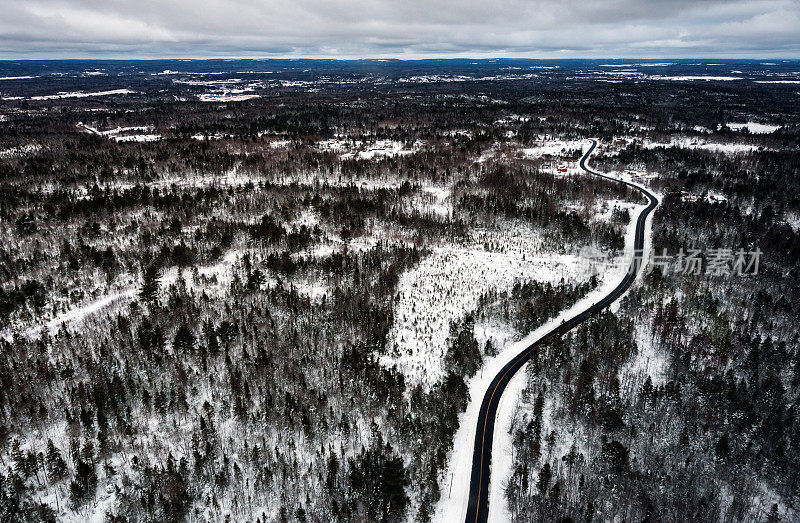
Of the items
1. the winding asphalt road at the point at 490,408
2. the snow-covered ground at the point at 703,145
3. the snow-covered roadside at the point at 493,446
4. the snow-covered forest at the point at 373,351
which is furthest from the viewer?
the snow-covered ground at the point at 703,145

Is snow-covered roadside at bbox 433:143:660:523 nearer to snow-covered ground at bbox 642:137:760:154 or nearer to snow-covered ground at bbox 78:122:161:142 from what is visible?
snow-covered ground at bbox 642:137:760:154

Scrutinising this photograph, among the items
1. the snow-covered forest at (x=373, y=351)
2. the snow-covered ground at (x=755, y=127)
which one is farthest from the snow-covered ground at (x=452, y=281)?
the snow-covered ground at (x=755, y=127)

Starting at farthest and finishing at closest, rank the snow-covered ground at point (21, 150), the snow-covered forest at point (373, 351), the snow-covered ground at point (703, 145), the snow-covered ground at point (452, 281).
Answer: the snow-covered ground at point (703, 145), the snow-covered ground at point (21, 150), the snow-covered ground at point (452, 281), the snow-covered forest at point (373, 351)

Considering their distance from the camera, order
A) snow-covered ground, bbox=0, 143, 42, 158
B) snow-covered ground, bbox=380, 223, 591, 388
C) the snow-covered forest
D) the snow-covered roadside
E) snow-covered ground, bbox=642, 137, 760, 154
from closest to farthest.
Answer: the snow-covered roadside < the snow-covered forest < snow-covered ground, bbox=380, 223, 591, 388 < snow-covered ground, bbox=0, 143, 42, 158 < snow-covered ground, bbox=642, 137, 760, 154

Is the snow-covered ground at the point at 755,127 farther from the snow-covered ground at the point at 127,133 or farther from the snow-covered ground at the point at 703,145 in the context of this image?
the snow-covered ground at the point at 127,133

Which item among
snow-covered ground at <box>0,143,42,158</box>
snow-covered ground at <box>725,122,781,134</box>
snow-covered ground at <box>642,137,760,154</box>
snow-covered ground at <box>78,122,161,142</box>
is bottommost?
snow-covered ground at <box>0,143,42,158</box>

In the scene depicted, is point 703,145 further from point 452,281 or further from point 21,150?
point 21,150

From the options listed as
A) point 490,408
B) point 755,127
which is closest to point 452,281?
point 490,408

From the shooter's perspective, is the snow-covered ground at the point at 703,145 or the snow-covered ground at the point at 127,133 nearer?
the snow-covered ground at the point at 703,145

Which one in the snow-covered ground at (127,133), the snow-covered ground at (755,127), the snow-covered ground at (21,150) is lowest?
the snow-covered ground at (21,150)

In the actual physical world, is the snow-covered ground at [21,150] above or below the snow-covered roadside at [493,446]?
above

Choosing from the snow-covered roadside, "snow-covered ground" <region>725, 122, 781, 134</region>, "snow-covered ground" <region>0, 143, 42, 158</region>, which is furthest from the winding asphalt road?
"snow-covered ground" <region>725, 122, 781, 134</region>
